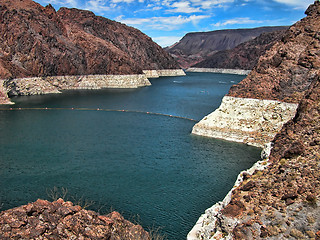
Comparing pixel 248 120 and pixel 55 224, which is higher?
pixel 248 120

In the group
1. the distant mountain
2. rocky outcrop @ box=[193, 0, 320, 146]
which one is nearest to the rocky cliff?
the distant mountain

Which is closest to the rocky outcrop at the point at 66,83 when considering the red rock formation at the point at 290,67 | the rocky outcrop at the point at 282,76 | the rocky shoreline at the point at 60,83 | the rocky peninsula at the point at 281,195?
the rocky shoreline at the point at 60,83

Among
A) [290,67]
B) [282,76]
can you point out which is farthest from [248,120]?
[290,67]

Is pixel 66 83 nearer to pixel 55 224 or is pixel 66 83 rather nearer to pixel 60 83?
pixel 60 83

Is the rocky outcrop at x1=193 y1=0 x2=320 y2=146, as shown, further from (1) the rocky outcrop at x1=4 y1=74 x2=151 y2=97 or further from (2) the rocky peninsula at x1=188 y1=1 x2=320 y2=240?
(1) the rocky outcrop at x1=4 y1=74 x2=151 y2=97

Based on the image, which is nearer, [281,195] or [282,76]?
[281,195]

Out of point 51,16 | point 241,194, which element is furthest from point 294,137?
point 51,16
